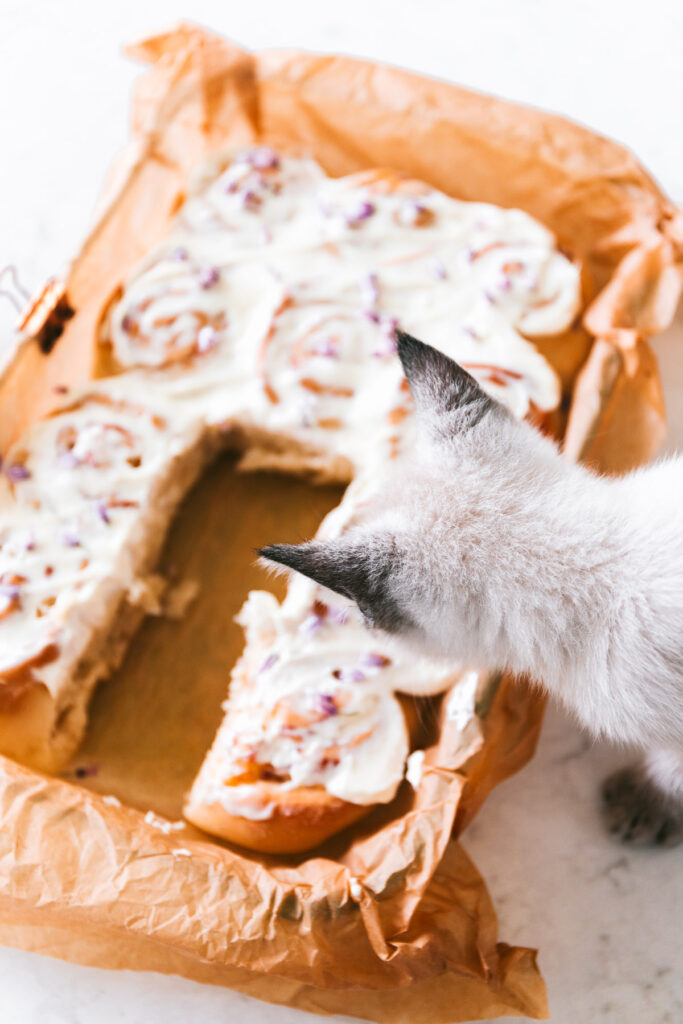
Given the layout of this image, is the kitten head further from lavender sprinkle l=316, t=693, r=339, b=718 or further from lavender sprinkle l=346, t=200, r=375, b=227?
lavender sprinkle l=346, t=200, r=375, b=227

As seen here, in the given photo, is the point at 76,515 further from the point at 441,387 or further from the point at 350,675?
the point at 441,387

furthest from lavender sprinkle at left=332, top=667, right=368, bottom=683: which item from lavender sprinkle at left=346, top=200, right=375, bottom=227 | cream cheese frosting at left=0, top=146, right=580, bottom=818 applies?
lavender sprinkle at left=346, top=200, right=375, bottom=227

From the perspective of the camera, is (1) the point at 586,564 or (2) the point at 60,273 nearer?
(1) the point at 586,564

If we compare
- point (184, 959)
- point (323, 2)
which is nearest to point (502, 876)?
point (184, 959)


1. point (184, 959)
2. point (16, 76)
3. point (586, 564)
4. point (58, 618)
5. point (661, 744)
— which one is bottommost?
point (184, 959)

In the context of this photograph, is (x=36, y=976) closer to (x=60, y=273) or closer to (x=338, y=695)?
(x=338, y=695)

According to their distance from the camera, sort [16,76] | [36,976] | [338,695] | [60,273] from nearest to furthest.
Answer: [338,695]
[36,976]
[60,273]
[16,76]

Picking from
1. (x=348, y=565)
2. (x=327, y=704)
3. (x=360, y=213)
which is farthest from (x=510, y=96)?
(x=348, y=565)

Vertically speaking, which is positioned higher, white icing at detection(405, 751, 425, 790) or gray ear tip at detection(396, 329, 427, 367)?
gray ear tip at detection(396, 329, 427, 367)

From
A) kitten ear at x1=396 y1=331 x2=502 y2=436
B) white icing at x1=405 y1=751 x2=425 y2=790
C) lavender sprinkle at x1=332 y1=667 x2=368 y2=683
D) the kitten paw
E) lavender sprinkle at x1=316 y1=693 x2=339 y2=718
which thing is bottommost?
the kitten paw
